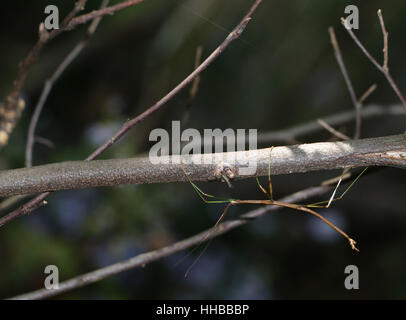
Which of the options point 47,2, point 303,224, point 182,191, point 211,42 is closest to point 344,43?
point 211,42

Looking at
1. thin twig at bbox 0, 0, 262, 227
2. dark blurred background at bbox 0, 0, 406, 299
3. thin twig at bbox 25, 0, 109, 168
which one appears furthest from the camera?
dark blurred background at bbox 0, 0, 406, 299

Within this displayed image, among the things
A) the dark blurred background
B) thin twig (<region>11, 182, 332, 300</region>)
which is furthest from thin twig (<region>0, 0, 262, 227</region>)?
the dark blurred background

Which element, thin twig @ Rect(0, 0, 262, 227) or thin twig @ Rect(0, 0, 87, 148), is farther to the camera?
thin twig @ Rect(0, 0, 87, 148)

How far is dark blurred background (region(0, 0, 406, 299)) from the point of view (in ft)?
5.88

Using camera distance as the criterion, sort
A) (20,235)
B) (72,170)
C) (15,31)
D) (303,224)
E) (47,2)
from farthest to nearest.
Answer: (303,224) → (15,31) → (47,2) → (20,235) → (72,170)

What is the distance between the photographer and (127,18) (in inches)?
88.4

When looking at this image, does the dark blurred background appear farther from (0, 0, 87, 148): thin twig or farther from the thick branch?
the thick branch

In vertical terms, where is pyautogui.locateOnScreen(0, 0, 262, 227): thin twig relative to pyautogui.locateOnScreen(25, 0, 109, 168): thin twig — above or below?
below

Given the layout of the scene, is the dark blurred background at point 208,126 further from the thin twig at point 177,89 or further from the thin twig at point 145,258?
the thin twig at point 177,89

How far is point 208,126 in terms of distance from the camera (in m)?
2.48

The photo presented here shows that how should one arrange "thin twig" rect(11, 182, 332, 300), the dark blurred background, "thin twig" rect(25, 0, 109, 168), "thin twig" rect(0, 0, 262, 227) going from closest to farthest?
1. "thin twig" rect(0, 0, 262, 227)
2. "thin twig" rect(11, 182, 332, 300)
3. "thin twig" rect(25, 0, 109, 168)
4. the dark blurred background

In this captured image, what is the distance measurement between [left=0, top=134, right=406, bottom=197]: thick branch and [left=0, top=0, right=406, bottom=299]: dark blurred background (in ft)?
3.03
